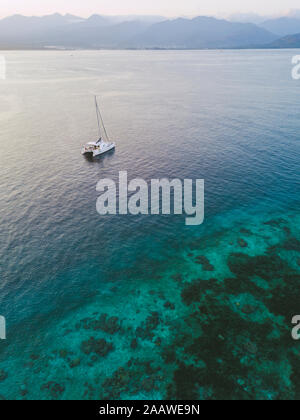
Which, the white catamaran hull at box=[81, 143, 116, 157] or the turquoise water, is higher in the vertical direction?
the white catamaran hull at box=[81, 143, 116, 157]

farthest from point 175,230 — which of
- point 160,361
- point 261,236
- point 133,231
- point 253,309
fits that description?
point 160,361

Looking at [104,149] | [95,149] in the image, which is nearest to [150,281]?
[95,149]

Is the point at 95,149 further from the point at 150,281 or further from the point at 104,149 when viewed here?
the point at 150,281

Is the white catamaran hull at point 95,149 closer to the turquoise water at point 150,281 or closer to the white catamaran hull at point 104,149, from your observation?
the white catamaran hull at point 104,149

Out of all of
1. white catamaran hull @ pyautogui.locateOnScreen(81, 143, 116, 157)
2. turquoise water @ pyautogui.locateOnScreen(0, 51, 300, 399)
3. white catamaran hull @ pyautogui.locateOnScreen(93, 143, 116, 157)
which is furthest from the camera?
white catamaran hull @ pyautogui.locateOnScreen(93, 143, 116, 157)

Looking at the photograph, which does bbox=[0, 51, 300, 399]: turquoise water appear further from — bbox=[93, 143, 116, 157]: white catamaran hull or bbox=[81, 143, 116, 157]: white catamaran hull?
bbox=[81, 143, 116, 157]: white catamaran hull

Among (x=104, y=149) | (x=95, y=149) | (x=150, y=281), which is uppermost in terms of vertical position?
(x=95, y=149)

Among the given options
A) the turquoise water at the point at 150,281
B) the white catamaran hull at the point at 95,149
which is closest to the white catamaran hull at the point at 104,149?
the white catamaran hull at the point at 95,149

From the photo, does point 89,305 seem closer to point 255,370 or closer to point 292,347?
point 255,370

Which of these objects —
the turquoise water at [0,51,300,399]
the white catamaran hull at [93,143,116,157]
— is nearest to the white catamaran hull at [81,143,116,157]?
the white catamaran hull at [93,143,116,157]
